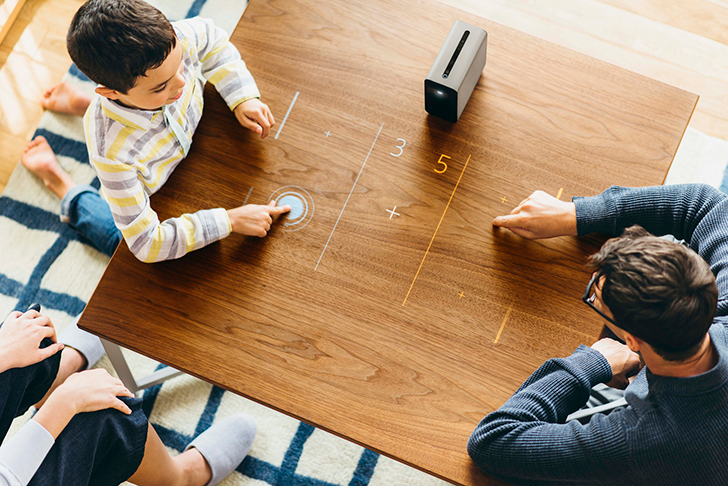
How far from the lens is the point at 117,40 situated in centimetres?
98

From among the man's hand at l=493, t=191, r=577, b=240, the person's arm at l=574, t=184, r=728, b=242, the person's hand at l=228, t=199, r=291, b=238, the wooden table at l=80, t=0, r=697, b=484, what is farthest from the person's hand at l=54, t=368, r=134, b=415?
the person's arm at l=574, t=184, r=728, b=242

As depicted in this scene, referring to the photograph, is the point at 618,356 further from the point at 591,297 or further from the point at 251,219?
the point at 251,219

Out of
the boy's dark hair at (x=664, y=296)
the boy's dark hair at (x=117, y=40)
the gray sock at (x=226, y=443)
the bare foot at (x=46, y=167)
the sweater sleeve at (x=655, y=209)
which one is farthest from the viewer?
the bare foot at (x=46, y=167)

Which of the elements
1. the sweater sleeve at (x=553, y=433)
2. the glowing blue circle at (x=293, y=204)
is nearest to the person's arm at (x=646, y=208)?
the sweater sleeve at (x=553, y=433)

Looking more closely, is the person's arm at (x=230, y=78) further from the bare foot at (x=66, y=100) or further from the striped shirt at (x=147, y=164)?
the bare foot at (x=66, y=100)

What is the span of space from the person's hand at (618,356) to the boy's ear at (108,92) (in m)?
1.02

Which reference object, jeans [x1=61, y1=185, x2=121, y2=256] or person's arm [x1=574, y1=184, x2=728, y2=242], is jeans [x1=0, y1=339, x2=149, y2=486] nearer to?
jeans [x1=61, y1=185, x2=121, y2=256]

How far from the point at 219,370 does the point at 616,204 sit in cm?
83

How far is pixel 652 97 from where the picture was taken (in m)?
1.21

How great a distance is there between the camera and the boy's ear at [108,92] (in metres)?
1.03

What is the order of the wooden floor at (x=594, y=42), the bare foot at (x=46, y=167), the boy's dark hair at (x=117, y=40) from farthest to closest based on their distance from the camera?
the wooden floor at (x=594, y=42) < the bare foot at (x=46, y=167) < the boy's dark hair at (x=117, y=40)

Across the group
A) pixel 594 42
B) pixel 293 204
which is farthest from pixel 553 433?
pixel 594 42

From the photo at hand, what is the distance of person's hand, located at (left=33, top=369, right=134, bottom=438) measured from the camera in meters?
1.06

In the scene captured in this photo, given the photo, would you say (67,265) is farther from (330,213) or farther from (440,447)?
(440,447)
